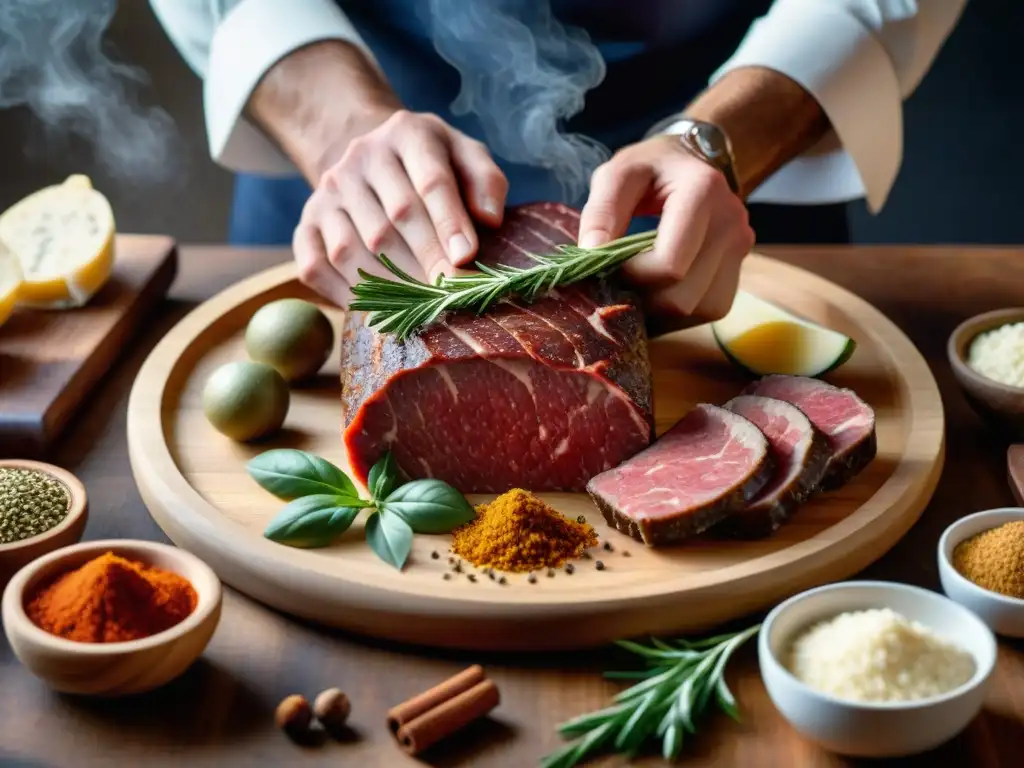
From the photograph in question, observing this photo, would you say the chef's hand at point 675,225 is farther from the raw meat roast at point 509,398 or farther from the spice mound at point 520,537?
the spice mound at point 520,537

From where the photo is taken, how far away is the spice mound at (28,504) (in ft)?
7.06

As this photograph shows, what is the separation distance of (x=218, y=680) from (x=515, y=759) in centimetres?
51

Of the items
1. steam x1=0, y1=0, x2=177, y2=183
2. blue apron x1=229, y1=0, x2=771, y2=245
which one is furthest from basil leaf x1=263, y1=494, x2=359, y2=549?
steam x1=0, y1=0, x2=177, y2=183

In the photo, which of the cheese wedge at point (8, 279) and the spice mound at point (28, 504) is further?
the cheese wedge at point (8, 279)

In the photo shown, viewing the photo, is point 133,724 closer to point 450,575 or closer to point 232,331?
point 450,575

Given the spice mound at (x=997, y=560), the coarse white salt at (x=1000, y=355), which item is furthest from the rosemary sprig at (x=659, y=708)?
the coarse white salt at (x=1000, y=355)

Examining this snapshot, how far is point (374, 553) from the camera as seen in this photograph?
2.24 meters

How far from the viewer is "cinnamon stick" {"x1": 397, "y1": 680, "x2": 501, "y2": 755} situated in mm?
1808

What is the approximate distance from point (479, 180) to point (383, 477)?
783mm

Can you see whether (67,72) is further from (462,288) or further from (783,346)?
(783,346)

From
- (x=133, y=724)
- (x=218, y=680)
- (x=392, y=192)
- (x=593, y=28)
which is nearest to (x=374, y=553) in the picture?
(x=218, y=680)

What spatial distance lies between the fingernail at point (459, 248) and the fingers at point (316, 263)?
0.35 meters

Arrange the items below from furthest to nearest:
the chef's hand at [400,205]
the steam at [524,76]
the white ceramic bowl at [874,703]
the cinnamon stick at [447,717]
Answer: the steam at [524,76] → the chef's hand at [400,205] → the cinnamon stick at [447,717] → the white ceramic bowl at [874,703]

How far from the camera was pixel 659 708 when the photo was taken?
1854 mm
